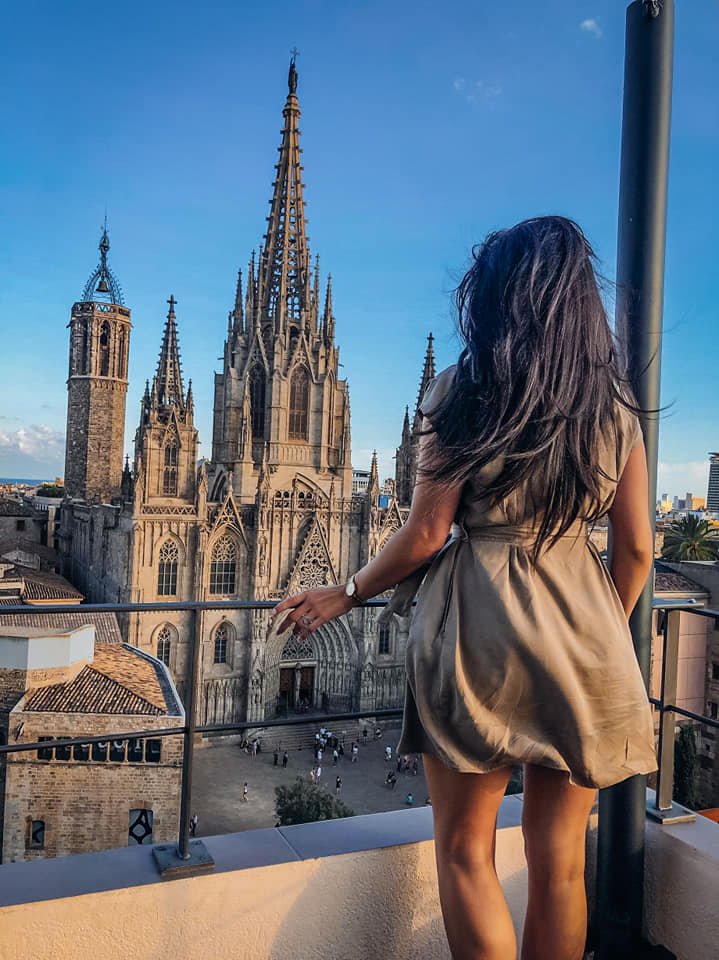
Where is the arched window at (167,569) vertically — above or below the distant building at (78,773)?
above

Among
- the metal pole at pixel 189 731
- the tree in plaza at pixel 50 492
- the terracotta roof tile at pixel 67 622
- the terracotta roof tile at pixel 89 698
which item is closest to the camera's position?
the metal pole at pixel 189 731

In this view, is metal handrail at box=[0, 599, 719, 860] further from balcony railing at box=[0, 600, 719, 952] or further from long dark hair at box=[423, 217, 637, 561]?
long dark hair at box=[423, 217, 637, 561]

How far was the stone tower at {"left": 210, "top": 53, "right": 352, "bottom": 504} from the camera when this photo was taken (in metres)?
30.8

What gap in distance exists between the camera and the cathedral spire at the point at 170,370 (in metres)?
31.0

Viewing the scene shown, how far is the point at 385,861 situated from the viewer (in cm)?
185

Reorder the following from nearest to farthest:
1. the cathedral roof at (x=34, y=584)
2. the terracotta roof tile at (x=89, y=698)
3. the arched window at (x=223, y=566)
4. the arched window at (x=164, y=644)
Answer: the terracotta roof tile at (x=89, y=698), the cathedral roof at (x=34, y=584), the arched window at (x=164, y=644), the arched window at (x=223, y=566)

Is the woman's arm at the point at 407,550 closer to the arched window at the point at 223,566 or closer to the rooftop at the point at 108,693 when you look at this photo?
the rooftop at the point at 108,693

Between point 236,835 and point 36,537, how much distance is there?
42419 mm

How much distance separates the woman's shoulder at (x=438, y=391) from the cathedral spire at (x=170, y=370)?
30.1 meters

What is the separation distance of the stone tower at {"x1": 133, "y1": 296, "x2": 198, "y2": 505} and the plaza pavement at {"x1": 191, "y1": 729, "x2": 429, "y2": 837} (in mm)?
9128

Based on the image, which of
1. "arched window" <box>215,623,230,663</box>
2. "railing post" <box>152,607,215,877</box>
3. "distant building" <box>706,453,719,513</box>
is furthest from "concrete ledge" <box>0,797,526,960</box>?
"arched window" <box>215,623,230,663</box>

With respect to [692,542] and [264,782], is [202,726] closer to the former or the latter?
[264,782]

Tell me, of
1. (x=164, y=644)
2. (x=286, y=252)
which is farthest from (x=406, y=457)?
(x=164, y=644)

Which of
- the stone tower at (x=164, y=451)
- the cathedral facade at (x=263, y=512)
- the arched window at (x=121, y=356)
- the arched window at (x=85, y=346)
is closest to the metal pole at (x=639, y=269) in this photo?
the cathedral facade at (x=263, y=512)
